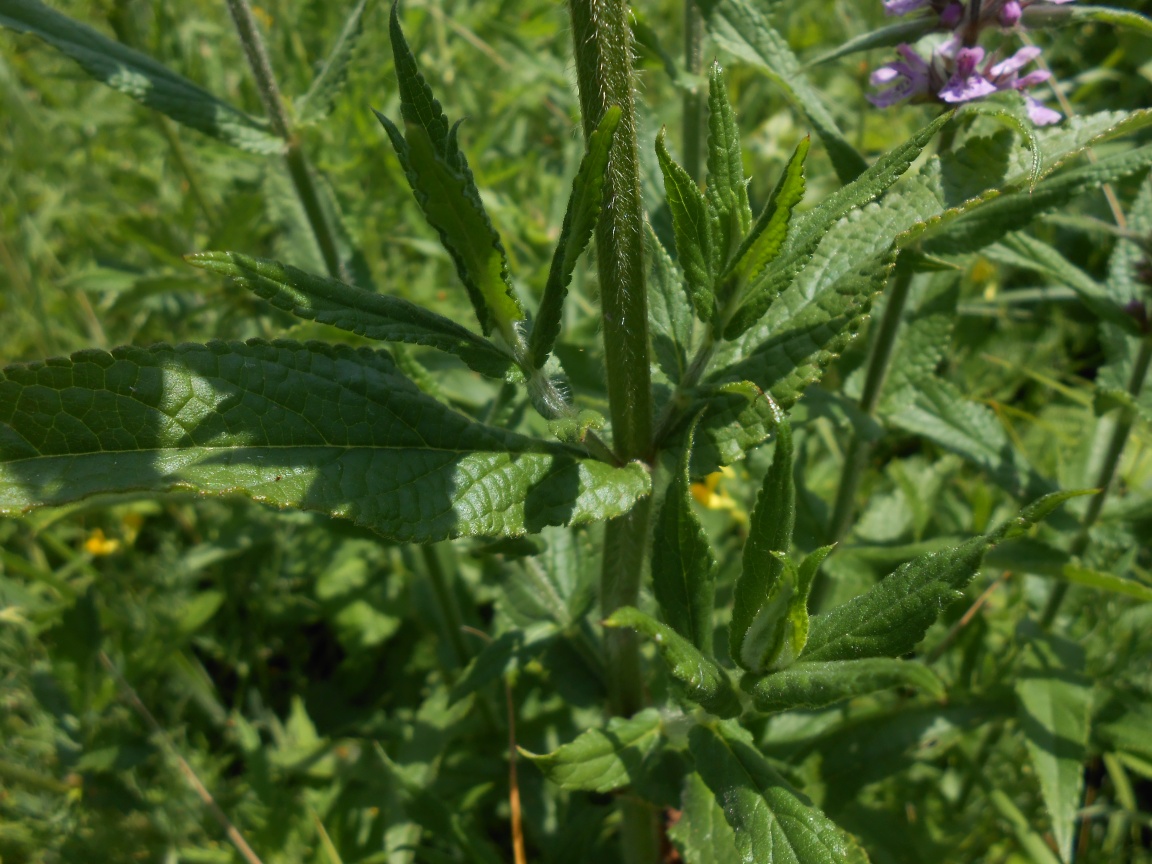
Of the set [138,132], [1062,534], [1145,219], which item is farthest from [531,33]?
[1062,534]

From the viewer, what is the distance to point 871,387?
208 cm

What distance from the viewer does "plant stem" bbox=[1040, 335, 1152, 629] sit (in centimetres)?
215

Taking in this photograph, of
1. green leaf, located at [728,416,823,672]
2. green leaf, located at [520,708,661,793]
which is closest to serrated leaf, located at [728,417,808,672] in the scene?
green leaf, located at [728,416,823,672]

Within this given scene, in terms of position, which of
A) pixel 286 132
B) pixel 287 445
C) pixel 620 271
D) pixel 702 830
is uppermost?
pixel 286 132

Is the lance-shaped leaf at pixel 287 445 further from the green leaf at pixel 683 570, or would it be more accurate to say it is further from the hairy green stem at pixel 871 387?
the hairy green stem at pixel 871 387

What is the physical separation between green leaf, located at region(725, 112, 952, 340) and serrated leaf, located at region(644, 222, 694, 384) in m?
0.18

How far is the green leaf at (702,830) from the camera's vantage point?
4.44 feet

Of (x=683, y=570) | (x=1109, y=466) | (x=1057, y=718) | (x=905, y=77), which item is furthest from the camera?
(x=1109, y=466)

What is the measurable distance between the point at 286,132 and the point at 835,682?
1710 millimetres

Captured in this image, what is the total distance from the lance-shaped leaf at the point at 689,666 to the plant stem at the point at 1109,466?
1256 mm

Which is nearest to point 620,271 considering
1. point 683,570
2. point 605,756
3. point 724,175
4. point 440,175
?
point 724,175

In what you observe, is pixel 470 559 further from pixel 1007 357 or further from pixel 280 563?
pixel 1007 357

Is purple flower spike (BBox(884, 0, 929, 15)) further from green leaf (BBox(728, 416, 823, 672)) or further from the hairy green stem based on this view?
green leaf (BBox(728, 416, 823, 672))

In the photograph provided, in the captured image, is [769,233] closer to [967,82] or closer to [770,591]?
[770,591]
